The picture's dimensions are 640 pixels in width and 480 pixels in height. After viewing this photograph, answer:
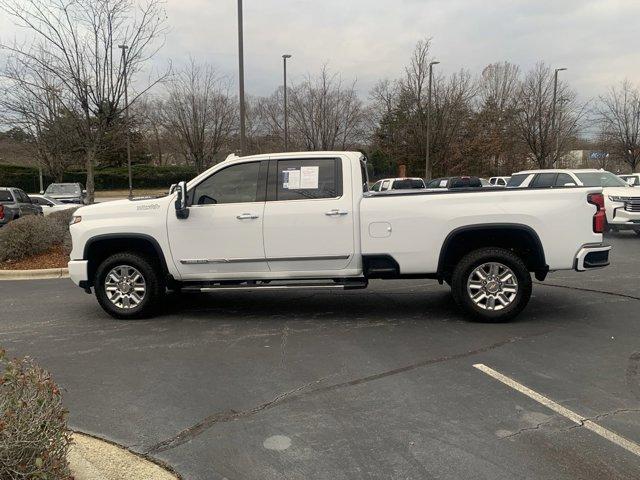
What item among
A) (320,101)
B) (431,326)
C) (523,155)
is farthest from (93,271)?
(523,155)

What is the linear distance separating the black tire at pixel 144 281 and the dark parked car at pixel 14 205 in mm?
10830

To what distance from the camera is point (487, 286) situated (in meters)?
6.23

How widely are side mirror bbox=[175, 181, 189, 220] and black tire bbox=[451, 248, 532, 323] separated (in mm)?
3241

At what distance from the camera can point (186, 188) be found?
21.1 ft

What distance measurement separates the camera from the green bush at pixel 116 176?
48.1 metres

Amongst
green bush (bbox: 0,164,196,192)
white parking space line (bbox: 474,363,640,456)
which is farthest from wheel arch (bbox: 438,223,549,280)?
green bush (bbox: 0,164,196,192)

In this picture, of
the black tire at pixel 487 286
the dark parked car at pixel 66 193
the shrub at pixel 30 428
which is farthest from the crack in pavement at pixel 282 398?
the dark parked car at pixel 66 193

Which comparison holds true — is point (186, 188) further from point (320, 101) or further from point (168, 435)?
point (320, 101)

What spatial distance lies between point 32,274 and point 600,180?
14.5 meters

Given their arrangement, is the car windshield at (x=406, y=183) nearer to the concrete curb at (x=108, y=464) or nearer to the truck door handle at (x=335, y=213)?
the truck door handle at (x=335, y=213)

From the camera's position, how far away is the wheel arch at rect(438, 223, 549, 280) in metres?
6.04

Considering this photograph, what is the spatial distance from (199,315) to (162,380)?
229 centimetres

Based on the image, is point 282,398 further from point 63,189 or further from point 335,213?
point 63,189

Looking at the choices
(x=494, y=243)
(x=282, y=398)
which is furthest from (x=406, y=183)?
(x=282, y=398)
